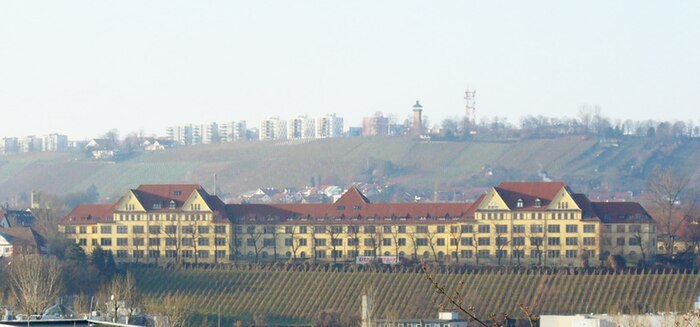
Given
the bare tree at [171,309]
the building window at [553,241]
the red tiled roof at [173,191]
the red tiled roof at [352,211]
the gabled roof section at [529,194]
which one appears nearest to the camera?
the bare tree at [171,309]

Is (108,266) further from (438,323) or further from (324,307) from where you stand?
(438,323)

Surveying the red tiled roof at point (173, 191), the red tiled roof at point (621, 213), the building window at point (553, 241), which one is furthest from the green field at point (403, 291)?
the red tiled roof at point (173, 191)

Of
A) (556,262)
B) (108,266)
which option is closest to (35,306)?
(108,266)

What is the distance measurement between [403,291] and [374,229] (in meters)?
19.1

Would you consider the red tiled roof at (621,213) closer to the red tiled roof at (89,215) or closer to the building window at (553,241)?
the building window at (553,241)

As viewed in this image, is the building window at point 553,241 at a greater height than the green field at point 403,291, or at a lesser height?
greater

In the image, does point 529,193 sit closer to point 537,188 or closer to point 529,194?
point 529,194

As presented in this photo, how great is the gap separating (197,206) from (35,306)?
159ft

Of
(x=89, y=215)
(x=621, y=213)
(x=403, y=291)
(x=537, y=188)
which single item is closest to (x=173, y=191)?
(x=89, y=215)

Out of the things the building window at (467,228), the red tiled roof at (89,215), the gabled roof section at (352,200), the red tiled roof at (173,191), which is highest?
the red tiled roof at (173,191)

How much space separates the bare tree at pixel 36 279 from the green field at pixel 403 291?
18.9 feet

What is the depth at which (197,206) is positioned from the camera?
11981cm

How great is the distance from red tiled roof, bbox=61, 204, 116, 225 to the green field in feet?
48.2

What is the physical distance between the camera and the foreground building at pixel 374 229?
113 meters
